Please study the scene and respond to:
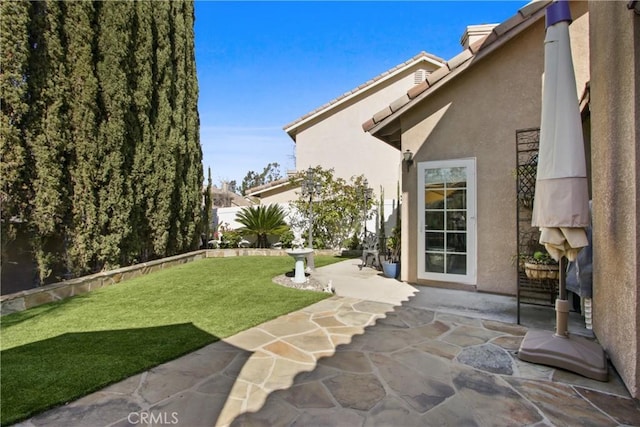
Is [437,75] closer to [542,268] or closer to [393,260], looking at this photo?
[542,268]

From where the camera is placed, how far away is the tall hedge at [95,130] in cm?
683

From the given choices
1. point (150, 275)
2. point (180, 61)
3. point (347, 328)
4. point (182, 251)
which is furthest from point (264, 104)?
point (347, 328)

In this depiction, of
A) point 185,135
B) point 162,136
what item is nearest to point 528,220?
point 162,136

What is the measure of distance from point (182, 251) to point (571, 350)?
38.5 ft

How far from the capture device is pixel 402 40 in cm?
1308

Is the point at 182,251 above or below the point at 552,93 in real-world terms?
below

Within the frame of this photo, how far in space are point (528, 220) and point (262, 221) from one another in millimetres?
10460

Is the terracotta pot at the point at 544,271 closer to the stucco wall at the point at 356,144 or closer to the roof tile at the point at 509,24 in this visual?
the roof tile at the point at 509,24

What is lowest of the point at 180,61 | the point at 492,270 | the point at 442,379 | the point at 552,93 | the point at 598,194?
the point at 442,379

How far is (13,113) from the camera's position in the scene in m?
6.64

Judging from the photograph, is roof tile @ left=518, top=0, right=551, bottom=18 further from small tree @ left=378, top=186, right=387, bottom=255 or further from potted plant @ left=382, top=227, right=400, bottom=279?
small tree @ left=378, top=186, right=387, bottom=255

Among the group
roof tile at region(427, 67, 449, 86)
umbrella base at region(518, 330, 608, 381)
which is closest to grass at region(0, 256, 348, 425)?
umbrella base at region(518, 330, 608, 381)

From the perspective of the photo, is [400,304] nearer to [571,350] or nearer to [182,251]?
[571,350]

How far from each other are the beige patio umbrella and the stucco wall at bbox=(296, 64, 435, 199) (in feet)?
38.9
